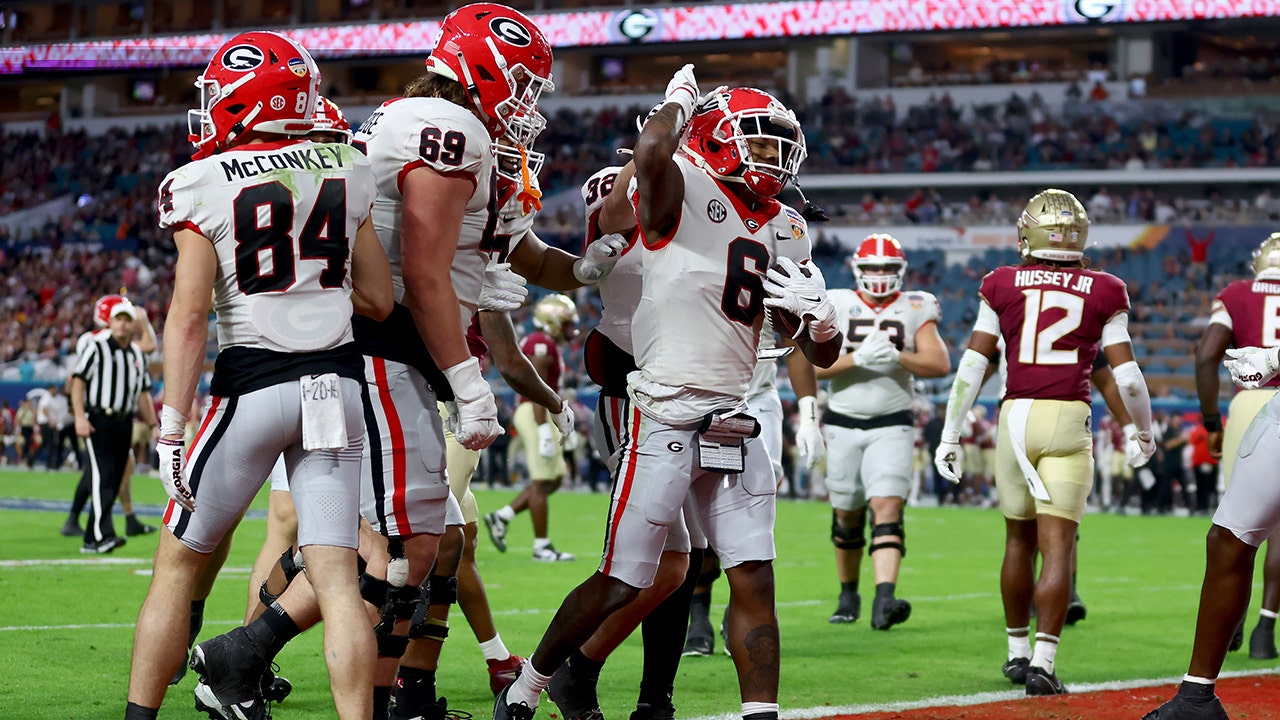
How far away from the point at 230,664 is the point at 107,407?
283 inches

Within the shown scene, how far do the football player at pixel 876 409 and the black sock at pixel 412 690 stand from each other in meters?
3.52

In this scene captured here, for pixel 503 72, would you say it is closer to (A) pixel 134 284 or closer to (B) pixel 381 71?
(A) pixel 134 284

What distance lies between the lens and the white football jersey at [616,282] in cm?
497

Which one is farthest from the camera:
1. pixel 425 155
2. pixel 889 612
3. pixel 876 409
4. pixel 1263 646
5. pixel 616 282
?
pixel 876 409

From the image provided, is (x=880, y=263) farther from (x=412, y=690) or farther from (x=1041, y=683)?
(x=412, y=690)

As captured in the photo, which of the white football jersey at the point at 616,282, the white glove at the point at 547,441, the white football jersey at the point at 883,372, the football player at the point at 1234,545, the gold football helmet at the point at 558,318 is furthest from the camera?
the white glove at the point at 547,441

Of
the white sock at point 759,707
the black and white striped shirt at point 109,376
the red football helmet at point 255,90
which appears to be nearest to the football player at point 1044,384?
the white sock at point 759,707

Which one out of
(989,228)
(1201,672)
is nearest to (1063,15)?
(989,228)

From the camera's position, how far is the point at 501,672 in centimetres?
568

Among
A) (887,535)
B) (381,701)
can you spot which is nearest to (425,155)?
(381,701)

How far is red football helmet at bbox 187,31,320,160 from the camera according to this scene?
3975 mm

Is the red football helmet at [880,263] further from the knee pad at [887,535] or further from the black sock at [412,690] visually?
the black sock at [412,690]

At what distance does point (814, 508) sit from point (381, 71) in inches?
1086

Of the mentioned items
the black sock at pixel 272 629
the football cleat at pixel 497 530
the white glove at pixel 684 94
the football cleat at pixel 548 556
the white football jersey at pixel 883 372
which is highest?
the white glove at pixel 684 94
